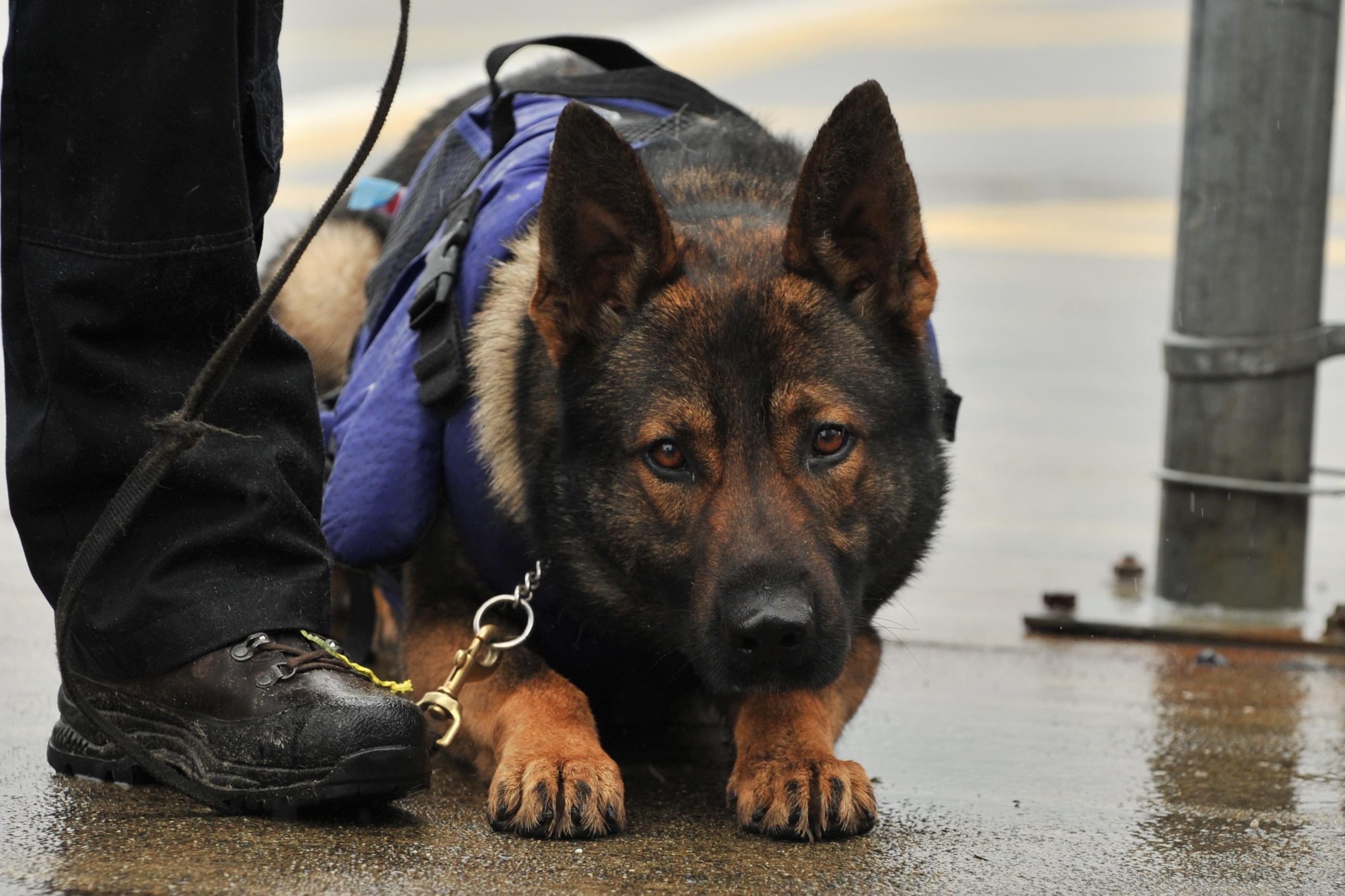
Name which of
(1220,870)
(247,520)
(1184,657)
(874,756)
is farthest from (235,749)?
(1184,657)

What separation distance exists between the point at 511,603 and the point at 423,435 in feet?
1.22

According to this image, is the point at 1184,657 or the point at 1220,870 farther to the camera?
the point at 1184,657

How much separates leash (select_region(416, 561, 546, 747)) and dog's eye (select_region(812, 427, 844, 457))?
0.61 m

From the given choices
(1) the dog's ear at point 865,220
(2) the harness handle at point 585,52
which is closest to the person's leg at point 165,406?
(1) the dog's ear at point 865,220

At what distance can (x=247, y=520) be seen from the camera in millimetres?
2393

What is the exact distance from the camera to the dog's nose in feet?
7.47

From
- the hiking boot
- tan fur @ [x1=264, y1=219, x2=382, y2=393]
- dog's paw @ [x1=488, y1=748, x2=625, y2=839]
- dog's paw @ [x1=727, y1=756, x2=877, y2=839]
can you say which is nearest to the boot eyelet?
the hiking boot

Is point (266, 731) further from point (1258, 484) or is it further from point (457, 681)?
point (1258, 484)

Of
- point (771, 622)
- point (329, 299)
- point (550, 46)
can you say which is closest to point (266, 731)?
→ point (771, 622)

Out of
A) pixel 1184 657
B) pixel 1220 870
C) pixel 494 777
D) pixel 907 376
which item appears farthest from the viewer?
pixel 1184 657

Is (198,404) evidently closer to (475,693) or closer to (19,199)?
(19,199)

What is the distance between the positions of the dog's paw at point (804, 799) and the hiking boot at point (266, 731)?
522mm

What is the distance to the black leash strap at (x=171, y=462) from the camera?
2.19m

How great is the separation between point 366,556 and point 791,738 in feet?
3.09
